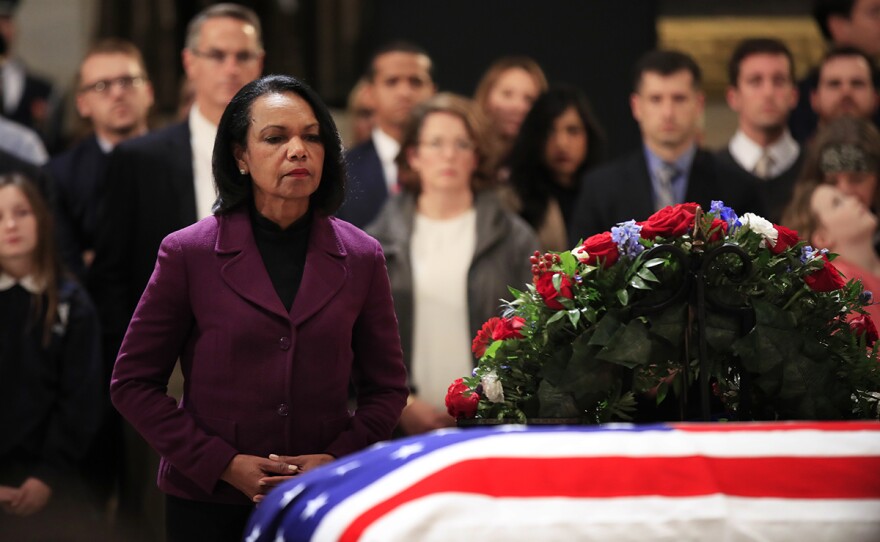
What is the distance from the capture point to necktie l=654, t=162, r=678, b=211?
17.5ft

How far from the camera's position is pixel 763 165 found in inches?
231

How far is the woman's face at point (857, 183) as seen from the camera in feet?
17.1

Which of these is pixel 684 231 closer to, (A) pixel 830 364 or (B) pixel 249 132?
(A) pixel 830 364

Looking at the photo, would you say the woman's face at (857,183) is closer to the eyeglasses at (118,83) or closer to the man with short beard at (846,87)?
the man with short beard at (846,87)

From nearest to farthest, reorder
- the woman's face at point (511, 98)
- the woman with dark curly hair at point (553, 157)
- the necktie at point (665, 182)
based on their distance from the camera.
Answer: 1. the necktie at point (665, 182)
2. the woman with dark curly hair at point (553, 157)
3. the woman's face at point (511, 98)

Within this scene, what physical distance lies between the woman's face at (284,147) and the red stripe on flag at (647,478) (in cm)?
83

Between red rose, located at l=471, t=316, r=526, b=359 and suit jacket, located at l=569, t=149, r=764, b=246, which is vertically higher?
suit jacket, located at l=569, t=149, r=764, b=246

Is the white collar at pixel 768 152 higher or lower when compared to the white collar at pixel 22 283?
higher

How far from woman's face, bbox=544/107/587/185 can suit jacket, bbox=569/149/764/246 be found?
0.43 metres

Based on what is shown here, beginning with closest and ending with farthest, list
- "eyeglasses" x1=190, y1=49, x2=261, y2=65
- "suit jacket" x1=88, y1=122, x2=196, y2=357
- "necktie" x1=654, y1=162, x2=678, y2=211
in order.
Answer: "suit jacket" x1=88, y1=122, x2=196, y2=357 < "eyeglasses" x1=190, y1=49, x2=261, y2=65 < "necktie" x1=654, y1=162, x2=678, y2=211

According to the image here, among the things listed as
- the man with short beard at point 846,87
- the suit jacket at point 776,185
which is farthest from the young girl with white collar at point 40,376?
the man with short beard at point 846,87

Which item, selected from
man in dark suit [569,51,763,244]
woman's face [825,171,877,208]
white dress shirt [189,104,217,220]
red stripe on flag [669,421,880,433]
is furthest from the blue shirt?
red stripe on flag [669,421,880,433]

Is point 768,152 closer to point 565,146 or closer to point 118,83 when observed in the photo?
point 565,146

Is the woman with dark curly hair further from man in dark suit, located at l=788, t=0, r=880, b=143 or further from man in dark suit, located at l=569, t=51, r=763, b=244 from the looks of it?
man in dark suit, located at l=788, t=0, r=880, b=143
